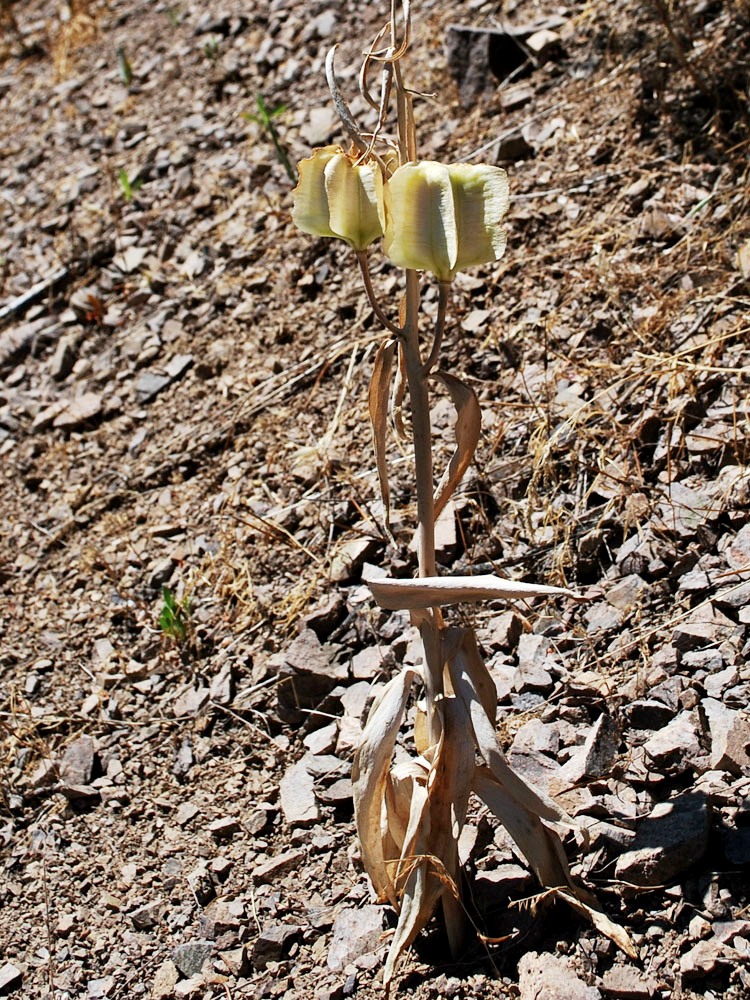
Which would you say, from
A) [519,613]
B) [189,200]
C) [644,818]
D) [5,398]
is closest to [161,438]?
[5,398]

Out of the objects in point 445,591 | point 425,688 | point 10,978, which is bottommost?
point 10,978

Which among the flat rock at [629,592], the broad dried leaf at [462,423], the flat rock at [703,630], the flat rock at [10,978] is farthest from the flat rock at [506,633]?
the flat rock at [10,978]

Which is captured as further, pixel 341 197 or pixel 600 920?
pixel 600 920

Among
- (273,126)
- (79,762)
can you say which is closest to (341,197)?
(79,762)

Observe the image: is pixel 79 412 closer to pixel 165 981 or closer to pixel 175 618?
pixel 175 618

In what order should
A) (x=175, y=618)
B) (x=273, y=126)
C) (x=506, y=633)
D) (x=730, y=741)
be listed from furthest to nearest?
(x=273, y=126)
(x=175, y=618)
(x=506, y=633)
(x=730, y=741)
